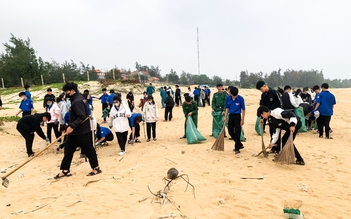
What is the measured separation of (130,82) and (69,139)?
26.0 metres

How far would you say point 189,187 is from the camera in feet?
13.3

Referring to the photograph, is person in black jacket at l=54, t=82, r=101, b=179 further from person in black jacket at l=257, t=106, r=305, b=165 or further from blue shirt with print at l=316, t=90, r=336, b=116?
blue shirt with print at l=316, t=90, r=336, b=116

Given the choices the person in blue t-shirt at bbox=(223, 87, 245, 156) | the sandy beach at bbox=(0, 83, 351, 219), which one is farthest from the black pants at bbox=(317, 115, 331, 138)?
the person in blue t-shirt at bbox=(223, 87, 245, 156)

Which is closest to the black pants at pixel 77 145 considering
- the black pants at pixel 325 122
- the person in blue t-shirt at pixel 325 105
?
the person in blue t-shirt at pixel 325 105

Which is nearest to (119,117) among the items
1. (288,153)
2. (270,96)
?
(270,96)

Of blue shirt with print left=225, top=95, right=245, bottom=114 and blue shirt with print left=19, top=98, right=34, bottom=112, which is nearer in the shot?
blue shirt with print left=225, top=95, right=245, bottom=114

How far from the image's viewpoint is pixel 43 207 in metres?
3.53

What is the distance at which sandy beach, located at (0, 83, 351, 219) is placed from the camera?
331 centimetres

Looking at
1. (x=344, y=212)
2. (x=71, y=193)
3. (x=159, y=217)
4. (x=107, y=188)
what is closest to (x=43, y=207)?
(x=71, y=193)

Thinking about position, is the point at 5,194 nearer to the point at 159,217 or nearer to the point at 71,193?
the point at 71,193

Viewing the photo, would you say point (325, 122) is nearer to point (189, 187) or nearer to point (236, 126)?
point (236, 126)

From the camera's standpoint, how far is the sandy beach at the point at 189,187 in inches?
130

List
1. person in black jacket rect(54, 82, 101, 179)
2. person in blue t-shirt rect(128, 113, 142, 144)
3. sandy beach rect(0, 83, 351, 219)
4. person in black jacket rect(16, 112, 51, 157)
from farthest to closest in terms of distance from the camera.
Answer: person in blue t-shirt rect(128, 113, 142, 144)
person in black jacket rect(16, 112, 51, 157)
person in black jacket rect(54, 82, 101, 179)
sandy beach rect(0, 83, 351, 219)

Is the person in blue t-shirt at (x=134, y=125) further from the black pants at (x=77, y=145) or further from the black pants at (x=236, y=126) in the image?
the black pants at (x=236, y=126)
